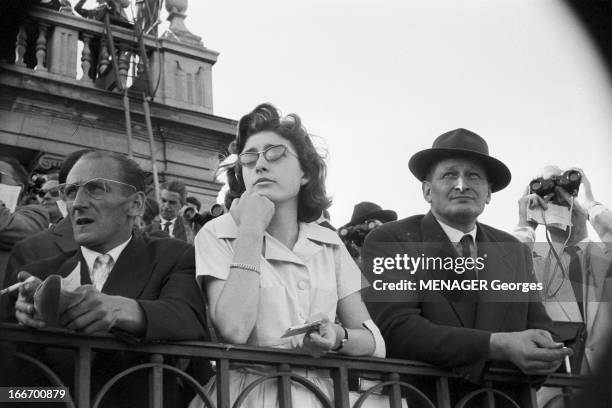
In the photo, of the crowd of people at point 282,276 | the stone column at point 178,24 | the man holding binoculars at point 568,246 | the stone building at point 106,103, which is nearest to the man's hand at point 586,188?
the man holding binoculars at point 568,246

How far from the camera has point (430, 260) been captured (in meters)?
3.81

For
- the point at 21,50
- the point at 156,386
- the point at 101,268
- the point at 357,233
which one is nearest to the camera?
the point at 156,386

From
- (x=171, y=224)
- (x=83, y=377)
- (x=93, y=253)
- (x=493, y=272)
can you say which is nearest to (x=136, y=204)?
(x=93, y=253)

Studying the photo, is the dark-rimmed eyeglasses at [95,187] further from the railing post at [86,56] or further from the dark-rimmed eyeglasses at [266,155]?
the railing post at [86,56]

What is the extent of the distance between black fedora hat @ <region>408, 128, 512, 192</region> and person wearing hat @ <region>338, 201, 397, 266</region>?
1.38 metres

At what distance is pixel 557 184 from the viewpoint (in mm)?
5344

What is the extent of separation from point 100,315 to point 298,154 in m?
1.30

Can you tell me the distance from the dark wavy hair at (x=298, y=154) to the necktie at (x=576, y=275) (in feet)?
5.77

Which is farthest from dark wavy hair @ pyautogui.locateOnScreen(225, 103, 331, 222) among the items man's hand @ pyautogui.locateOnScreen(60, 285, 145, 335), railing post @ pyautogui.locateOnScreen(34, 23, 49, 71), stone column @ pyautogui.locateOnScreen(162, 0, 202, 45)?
stone column @ pyautogui.locateOnScreen(162, 0, 202, 45)

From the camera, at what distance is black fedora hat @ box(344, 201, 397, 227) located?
18.6ft

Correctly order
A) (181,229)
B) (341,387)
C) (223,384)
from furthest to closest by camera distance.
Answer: (181,229) → (341,387) → (223,384)

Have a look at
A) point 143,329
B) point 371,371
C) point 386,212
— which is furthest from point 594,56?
point 386,212

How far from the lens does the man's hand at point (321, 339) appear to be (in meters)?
3.12

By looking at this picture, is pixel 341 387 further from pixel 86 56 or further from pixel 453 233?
pixel 86 56
